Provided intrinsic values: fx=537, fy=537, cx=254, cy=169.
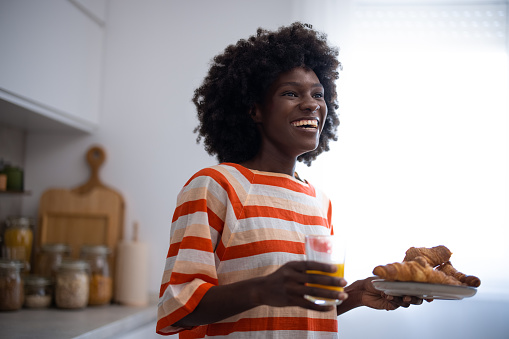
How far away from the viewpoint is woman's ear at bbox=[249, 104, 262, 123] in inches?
44.6

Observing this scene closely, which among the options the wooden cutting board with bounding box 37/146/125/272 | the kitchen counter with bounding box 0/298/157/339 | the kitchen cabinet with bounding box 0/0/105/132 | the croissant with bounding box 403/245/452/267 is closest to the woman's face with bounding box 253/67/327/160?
the croissant with bounding box 403/245/452/267

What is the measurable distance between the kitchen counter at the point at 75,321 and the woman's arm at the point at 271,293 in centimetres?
82

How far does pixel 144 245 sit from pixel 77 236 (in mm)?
314

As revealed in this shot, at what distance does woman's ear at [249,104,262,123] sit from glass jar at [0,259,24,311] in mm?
1137

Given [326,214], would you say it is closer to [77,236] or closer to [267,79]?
[267,79]

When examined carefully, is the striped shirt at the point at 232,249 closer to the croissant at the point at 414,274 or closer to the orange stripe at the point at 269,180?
the orange stripe at the point at 269,180

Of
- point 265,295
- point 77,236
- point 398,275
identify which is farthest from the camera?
point 77,236

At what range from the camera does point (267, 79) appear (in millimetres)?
1101

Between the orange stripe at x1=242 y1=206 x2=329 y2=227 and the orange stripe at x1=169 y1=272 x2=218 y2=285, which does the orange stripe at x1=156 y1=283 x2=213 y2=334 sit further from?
the orange stripe at x1=242 y1=206 x2=329 y2=227

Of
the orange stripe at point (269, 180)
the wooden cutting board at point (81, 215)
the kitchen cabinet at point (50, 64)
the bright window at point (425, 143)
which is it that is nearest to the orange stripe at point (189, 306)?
the orange stripe at point (269, 180)

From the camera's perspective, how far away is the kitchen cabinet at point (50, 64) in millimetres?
1737

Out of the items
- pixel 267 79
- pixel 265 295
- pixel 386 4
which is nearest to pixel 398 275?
pixel 265 295

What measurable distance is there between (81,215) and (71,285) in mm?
410

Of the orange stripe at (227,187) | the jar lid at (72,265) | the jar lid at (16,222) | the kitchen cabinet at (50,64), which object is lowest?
the jar lid at (72,265)
